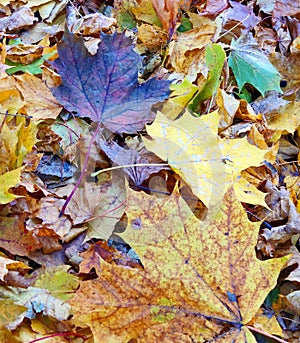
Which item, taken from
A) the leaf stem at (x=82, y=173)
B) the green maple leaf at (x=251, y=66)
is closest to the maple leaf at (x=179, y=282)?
the leaf stem at (x=82, y=173)

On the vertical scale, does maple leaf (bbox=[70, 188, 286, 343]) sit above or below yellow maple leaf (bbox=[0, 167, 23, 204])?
below

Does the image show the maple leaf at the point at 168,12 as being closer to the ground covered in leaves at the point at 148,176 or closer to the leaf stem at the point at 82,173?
the ground covered in leaves at the point at 148,176

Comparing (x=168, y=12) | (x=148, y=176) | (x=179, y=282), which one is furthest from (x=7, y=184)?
(x=168, y=12)

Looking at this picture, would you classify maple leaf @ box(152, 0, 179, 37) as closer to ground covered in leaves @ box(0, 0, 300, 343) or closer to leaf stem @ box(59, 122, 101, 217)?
ground covered in leaves @ box(0, 0, 300, 343)

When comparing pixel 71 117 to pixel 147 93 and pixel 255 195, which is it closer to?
pixel 147 93

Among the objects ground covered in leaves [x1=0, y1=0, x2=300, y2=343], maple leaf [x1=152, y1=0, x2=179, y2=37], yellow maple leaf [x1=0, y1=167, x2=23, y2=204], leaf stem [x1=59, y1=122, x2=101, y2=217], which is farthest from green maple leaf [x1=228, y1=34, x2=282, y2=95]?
yellow maple leaf [x1=0, y1=167, x2=23, y2=204]

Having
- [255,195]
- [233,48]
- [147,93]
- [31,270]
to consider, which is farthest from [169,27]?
[31,270]

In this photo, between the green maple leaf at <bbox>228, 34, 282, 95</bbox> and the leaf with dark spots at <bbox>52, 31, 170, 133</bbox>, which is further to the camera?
the green maple leaf at <bbox>228, 34, 282, 95</bbox>

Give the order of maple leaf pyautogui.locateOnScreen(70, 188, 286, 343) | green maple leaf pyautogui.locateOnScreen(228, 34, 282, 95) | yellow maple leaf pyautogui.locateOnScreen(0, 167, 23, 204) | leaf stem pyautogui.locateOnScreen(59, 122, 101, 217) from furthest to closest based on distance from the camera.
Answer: green maple leaf pyautogui.locateOnScreen(228, 34, 282, 95) → leaf stem pyautogui.locateOnScreen(59, 122, 101, 217) → yellow maple leaf pyautogui.locateOnScreen(0, 167, 23, 204) → maple leaf pyautogui.locateOnScreen(70, 188, 286, 343)
